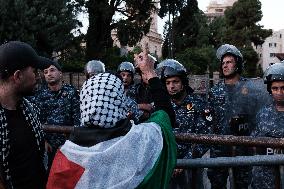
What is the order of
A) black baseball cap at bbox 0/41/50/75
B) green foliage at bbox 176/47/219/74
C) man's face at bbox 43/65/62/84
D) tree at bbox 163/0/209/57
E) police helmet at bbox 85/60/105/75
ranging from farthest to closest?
green foliage at bbox 176/47/219/74 → tree at bbox 163/0/209/57 → police helmet at bbox 85/60/105/75 → man's face at bbox 43/65/62/84 → black baseball cap at bbox 0/41/50/75

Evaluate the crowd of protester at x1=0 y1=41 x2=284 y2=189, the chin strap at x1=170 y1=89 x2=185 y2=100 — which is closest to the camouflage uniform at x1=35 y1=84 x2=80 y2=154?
the crowd of protester at x1=0 y1=41 x2=284 y2=189

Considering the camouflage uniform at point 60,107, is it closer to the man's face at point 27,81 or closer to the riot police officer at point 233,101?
the riot police officer at point 233,101

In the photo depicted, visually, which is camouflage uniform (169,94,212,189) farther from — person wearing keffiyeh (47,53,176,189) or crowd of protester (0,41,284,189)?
person wearing keffiyeh (47,53,176,189)

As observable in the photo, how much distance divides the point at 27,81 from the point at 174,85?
2.15 metres

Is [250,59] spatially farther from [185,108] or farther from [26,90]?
[26,90]

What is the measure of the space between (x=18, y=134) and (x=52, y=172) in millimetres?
643

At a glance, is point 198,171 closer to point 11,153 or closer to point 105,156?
point 105,156

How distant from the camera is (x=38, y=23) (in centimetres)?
2384

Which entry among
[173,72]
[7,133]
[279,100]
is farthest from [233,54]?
[7,133]

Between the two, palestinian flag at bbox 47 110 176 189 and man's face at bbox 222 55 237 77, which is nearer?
palestinian flag at bbox 47 110 176 189

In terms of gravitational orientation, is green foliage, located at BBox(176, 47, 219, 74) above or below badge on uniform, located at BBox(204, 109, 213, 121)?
above

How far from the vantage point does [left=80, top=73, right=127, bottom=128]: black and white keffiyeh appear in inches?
104

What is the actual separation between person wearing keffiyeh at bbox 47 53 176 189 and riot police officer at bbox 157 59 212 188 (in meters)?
2.01

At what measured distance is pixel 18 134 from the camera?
10.5 feet
